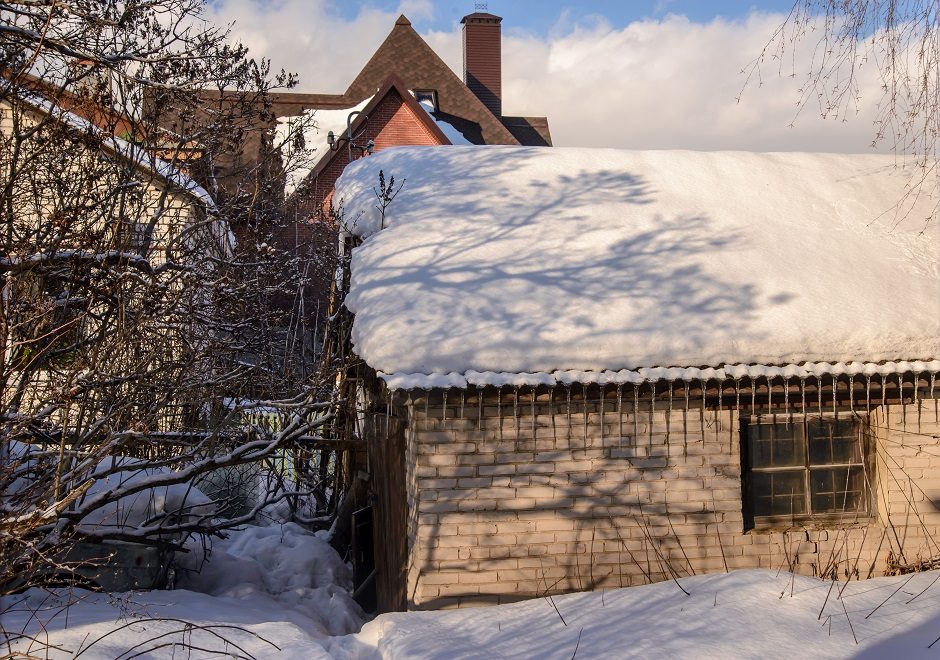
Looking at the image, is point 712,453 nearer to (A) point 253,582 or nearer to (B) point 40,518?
(A) point 253,582

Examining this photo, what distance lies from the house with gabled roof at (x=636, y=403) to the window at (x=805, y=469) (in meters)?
0.02

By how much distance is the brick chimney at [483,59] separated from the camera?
35.0m

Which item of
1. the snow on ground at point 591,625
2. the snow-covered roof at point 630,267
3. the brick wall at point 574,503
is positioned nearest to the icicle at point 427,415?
the brick wall at point 574,503

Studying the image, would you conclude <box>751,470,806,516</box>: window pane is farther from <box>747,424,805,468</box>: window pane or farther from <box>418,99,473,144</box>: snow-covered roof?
<box>418,99,473,144</box>: snow-covered roof

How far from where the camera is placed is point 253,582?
8.67 meters

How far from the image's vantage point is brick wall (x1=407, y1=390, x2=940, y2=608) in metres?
7.00

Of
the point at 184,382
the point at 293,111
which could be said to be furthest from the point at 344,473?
the point at 293,111

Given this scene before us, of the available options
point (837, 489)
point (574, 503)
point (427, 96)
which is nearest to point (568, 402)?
point (574, 503)

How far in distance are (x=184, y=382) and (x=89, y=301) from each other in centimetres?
170

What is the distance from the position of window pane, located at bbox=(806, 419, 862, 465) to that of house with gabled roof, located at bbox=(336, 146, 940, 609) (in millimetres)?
15

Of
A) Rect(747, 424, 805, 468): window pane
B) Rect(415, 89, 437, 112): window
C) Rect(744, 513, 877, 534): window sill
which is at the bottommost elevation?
Rect(744, 513, 877, 534): window sill

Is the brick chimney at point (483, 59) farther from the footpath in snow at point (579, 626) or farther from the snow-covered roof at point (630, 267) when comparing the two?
the footpath in snow at point (579, 626)

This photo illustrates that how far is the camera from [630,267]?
27.3 feet

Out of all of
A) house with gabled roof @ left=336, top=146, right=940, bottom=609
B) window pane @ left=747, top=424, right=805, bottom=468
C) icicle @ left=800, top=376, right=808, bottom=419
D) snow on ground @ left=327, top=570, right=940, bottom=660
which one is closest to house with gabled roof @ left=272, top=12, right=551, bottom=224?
house with gabled roof @ left=336, top=146, right=940, bottom=609
